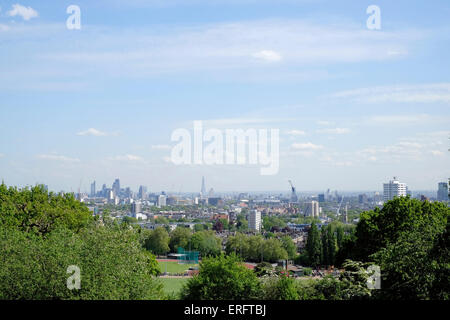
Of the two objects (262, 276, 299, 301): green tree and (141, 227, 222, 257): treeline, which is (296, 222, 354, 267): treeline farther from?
(262, 276, 299, 301): green tree

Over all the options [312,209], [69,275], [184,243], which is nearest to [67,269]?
[69,275]

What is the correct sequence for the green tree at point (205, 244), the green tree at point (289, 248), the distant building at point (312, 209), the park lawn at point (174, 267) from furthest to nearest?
the distant building at point (312, 209)
the green tree at point (205, 244)
the green tree at point (289, 248)
the park lawn at point (174, 267)

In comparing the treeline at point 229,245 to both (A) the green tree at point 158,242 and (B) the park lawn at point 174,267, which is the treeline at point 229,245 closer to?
(A) the green tree at point 158,242

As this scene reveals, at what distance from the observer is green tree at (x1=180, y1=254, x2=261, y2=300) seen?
19.0 m

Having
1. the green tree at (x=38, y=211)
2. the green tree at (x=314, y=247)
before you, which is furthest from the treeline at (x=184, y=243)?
the green tree at (x=38, y=211)

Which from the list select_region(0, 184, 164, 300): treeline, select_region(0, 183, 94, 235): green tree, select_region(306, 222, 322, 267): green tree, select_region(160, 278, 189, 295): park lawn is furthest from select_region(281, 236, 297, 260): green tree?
select_region(0, 184, 164, 300): treeline

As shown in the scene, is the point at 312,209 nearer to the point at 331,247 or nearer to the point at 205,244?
the point at 205,244

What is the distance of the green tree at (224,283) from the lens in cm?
1895

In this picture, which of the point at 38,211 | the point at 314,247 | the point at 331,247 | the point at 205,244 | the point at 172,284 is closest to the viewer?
the point at 38,211

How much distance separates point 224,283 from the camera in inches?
752
